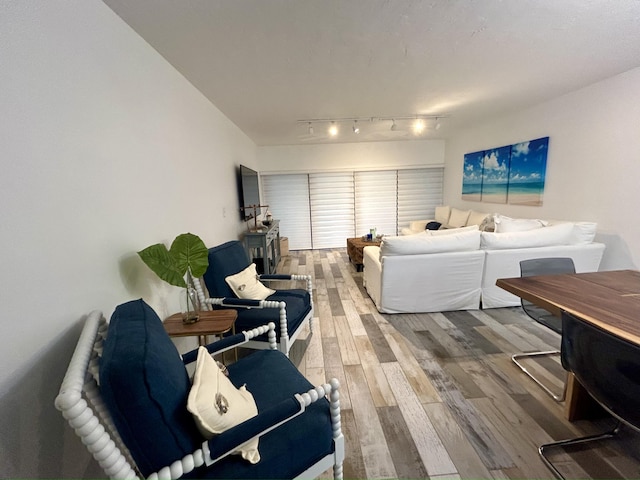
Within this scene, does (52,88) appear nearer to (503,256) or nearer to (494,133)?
(503,256)

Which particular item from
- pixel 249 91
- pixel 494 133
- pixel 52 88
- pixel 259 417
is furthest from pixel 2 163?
pixel 494 133

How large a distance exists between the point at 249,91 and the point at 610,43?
3001mm

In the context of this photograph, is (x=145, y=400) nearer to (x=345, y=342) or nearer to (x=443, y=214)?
(x=345, y=342)

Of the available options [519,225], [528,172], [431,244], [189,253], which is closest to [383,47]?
[431,244]

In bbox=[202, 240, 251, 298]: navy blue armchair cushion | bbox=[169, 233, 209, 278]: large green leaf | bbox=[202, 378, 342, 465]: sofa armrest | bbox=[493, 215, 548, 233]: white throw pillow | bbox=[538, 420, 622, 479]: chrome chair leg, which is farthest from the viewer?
bbox=[493, 215, 548, 233]: white throw pillow

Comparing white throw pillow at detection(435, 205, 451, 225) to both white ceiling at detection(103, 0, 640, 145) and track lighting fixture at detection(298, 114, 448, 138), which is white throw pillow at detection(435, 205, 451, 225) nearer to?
track lighting fixture at detection(298, 114, 448, 138)

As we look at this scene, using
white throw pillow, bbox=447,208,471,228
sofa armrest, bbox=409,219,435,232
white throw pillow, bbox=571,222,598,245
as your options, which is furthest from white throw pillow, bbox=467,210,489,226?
white throw pillow, bbox=571,222,598,245

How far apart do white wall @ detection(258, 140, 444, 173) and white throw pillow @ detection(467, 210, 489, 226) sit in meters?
1.79

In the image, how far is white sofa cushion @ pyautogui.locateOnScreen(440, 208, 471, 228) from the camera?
16.6ft

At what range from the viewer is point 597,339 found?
1100mm

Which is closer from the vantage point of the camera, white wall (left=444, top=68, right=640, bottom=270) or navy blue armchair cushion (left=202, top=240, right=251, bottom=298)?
navy blue armchair cushion (left=202, top=240, right=251, bottom=298)

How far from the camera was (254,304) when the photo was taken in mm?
2031

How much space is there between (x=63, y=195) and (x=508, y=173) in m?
5.14

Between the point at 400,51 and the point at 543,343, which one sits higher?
the point at 400,51
